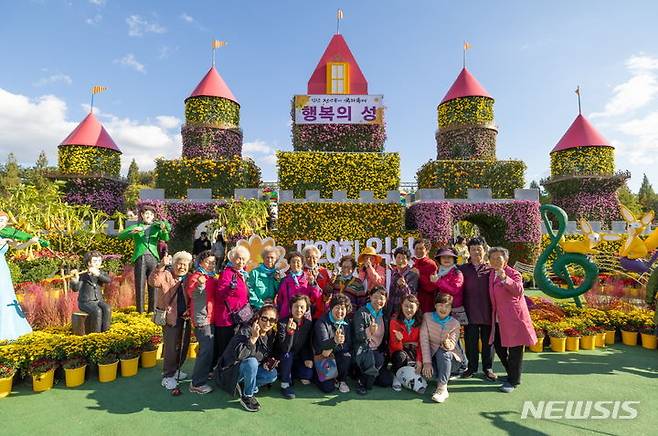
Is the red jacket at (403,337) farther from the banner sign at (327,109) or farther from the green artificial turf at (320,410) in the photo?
the banner sign at (327,109)

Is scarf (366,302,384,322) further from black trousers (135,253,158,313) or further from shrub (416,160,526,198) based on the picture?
shrub (416,160,526,198)

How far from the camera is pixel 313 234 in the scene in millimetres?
11461

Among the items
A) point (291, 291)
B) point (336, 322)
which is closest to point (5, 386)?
point (291, 291)

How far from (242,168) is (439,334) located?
10351 millimetres

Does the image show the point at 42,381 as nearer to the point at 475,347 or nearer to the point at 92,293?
the point at 92,293

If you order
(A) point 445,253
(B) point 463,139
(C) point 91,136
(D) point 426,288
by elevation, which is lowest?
(D) point 426,288

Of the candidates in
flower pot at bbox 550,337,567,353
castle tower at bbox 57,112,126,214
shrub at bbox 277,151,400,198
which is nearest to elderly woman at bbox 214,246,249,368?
flower pot at bbox 550,337,567,353

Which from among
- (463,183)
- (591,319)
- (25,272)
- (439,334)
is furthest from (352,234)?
(25,272)

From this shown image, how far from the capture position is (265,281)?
438 cm

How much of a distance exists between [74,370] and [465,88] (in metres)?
17.2

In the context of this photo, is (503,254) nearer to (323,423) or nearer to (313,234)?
(323,423)

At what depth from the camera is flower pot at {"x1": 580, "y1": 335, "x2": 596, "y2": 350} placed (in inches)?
210

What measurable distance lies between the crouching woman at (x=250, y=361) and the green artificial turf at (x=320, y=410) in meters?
0.15

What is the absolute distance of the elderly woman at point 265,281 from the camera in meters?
4.30
